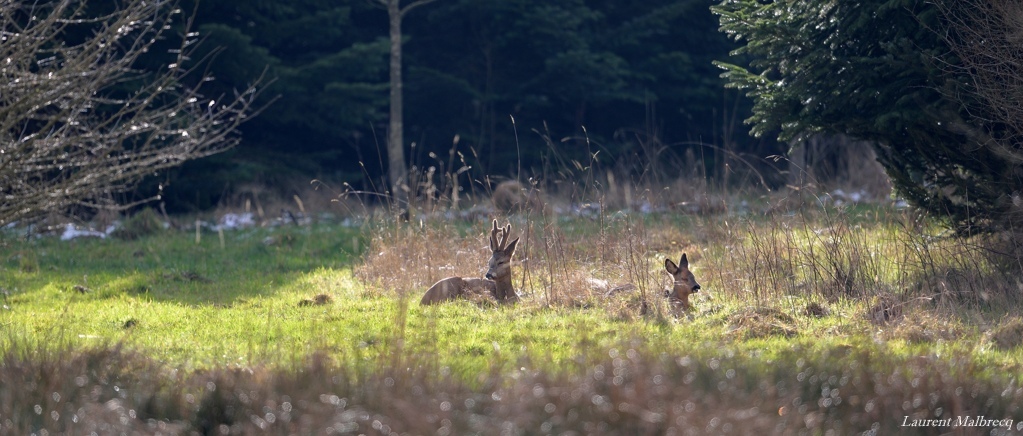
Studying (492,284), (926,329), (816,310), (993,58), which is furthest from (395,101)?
Answer: (926,329)

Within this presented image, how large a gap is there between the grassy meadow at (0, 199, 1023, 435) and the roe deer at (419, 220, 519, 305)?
20 centimetres

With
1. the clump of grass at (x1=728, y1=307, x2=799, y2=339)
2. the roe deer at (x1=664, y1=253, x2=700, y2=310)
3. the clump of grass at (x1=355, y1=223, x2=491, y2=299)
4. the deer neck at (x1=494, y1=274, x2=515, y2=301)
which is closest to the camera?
the clump of grass at (x1=728, y1=307, x2=799, y2=339)

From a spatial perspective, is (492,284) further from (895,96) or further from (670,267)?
(895,96)

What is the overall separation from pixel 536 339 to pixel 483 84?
21063 mm

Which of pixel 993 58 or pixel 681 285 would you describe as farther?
pixel 993 58

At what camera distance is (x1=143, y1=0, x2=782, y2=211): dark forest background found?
2252 centimetres

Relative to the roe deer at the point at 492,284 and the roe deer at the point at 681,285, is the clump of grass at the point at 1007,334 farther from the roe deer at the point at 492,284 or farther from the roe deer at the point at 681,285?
the roe deer at the point at 492,284

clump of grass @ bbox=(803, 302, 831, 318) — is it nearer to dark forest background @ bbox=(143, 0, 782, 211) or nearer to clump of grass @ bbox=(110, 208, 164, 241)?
clump of grass @ bbox=(110, 208, 164, 241)

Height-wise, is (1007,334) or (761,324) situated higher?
(1007,334)

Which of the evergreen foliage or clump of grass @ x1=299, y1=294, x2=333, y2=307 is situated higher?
the evergreen foliage

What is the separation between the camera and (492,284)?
871cm

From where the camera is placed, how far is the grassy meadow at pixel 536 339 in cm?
471

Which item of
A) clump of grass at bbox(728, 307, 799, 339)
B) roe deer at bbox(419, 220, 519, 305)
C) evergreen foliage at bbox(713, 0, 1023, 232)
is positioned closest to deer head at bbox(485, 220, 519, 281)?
roe deer at bbox(419, 220, 519, 305)

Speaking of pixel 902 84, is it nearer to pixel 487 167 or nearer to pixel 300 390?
pixel 300 390
